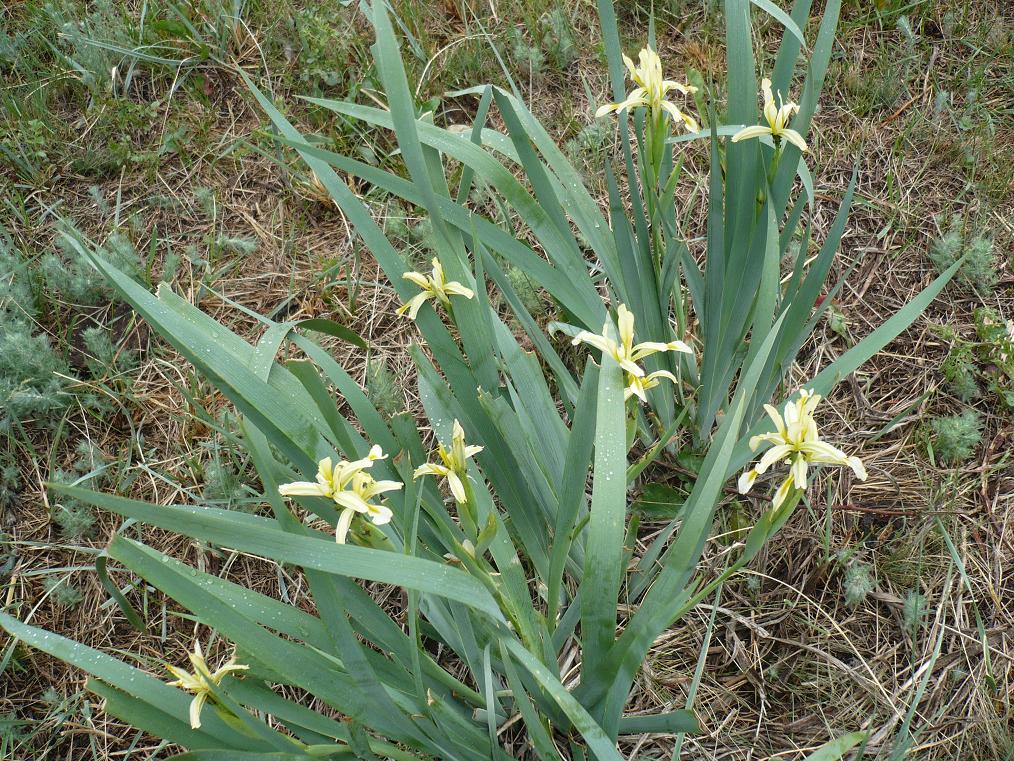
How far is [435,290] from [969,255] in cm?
147

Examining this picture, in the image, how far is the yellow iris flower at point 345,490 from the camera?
3.41 feet

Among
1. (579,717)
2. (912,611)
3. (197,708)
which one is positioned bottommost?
(912,611)

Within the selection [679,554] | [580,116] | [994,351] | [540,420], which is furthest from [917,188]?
[679,554]

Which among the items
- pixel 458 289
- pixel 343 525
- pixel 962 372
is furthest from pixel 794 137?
pixel 343 525

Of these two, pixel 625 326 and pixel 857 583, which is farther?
pixel 857 583

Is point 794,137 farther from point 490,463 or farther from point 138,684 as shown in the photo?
point 138,684

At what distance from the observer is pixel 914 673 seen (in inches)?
63.4

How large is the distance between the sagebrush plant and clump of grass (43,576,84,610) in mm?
327

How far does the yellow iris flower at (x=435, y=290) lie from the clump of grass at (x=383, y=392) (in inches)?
25.1

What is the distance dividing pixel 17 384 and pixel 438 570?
1619 mm

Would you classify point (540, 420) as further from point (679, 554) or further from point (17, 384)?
point (17, 384)

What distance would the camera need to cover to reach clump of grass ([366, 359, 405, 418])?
79.7 inches

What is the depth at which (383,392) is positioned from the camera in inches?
79.8

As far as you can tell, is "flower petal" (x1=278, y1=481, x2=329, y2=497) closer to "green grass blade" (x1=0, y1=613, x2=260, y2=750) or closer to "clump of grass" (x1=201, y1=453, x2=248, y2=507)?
"green grass blade" (x1=0, y1=613, x2=260, y2=750)
